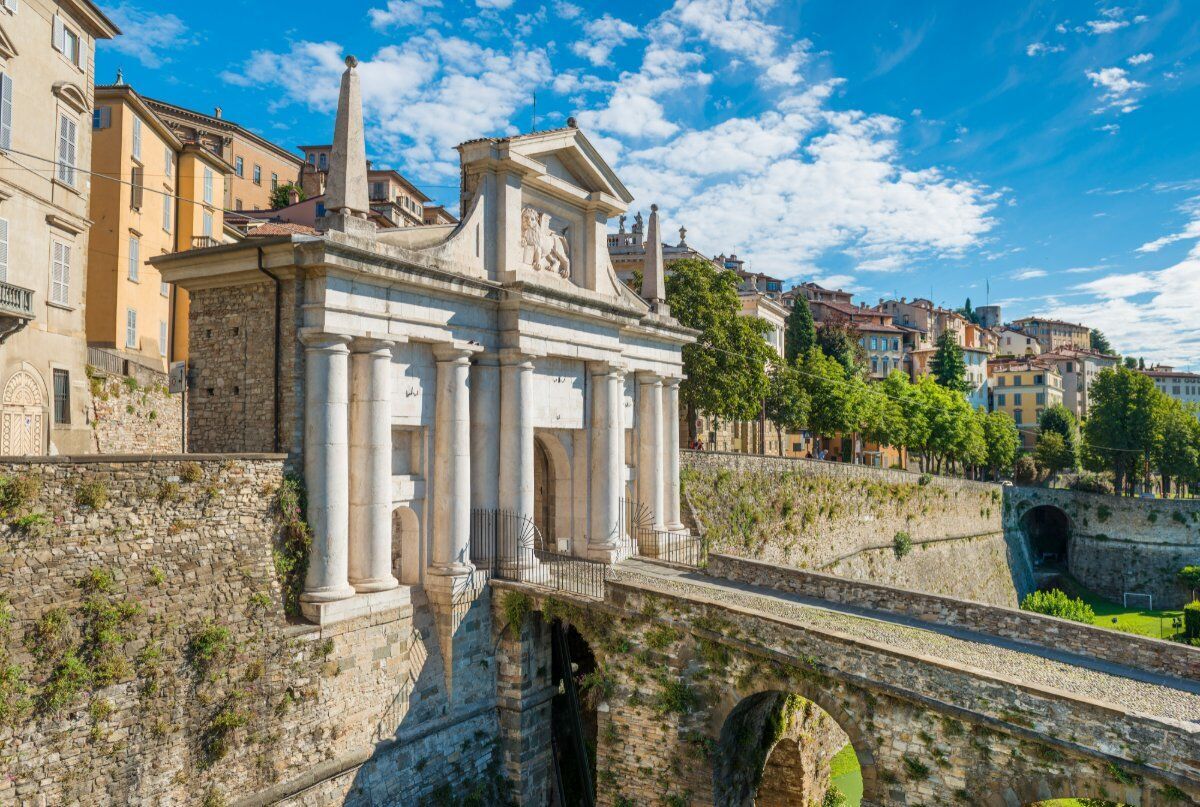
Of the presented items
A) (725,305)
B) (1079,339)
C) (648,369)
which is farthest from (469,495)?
(1079,339)

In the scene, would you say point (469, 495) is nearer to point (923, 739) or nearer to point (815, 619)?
point (815, 619)

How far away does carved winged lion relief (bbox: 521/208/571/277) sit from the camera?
1988cm

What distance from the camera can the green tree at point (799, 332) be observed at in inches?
2616

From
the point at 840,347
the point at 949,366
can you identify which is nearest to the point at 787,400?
the point at 840,347

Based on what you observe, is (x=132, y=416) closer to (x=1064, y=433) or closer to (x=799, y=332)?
(x=799, y=332)

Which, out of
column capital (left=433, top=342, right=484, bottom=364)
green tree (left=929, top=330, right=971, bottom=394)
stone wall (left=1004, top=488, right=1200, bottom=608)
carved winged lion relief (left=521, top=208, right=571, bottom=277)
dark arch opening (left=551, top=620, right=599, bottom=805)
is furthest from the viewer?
green tree (left=929, top=330, right=971, bottom=394)

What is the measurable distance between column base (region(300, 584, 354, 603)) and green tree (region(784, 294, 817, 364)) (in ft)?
179

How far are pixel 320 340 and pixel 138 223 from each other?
18866 millimetres

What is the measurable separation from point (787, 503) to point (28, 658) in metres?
27.0

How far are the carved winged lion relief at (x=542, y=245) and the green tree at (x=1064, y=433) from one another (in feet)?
210

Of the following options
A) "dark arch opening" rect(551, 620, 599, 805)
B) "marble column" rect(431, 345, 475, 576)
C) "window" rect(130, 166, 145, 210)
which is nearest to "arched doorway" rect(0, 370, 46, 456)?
"window" rect(130, 166, 145, 210)

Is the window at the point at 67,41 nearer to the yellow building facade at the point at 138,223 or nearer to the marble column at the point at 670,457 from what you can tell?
the yellow building facade at the point at 138,223

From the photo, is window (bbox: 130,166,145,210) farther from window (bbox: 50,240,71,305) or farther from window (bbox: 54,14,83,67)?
window (bbox: 50,240,71,305)

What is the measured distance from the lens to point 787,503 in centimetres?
3312
